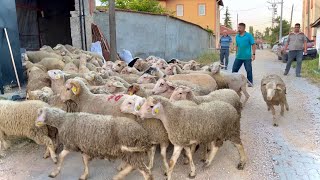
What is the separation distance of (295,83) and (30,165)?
998 centimetres

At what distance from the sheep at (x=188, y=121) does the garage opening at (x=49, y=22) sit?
48.8 ft

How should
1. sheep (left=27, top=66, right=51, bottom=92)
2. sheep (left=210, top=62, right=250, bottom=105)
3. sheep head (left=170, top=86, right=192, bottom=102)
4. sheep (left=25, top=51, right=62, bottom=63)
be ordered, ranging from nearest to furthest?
sheep head (left=170, top=86, right=192, bottom=102) < sheep (left=27, top=66, right=51, bottom=92) < sheep (left=210, top=62, right=250, bottom=105) < sheep (left=25, top=51, right=62, bottom=63)

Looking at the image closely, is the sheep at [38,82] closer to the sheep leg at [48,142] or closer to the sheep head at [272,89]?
the sheep leg at [48,142]

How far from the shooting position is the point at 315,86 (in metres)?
11.8

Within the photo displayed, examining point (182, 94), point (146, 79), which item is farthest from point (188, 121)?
point (146, 79)

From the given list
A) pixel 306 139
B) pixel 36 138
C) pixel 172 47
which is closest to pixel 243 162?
pixel 306 139

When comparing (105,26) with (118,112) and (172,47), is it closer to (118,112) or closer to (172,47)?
(172,47)

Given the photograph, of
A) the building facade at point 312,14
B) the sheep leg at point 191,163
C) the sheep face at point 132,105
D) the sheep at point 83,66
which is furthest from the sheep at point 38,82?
the building facade at point 312,14

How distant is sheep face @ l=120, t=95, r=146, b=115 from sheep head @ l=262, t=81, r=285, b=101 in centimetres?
A: 339

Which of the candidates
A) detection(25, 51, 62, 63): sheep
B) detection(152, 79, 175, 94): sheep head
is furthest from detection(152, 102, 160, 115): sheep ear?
detection(25, 51, 62, 63): sheep

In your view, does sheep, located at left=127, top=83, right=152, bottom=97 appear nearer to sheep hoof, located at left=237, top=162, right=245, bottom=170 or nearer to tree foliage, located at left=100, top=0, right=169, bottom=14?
sheep hoof, located at left=237, top=162, right=245, bottom=170

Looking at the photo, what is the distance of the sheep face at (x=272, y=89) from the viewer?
24.0ft

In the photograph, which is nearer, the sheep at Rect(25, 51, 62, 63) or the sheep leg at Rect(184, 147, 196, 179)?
the sheep leg at Rect(184, 147, 196, 179)

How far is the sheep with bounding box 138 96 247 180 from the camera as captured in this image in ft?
15.5
